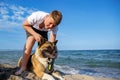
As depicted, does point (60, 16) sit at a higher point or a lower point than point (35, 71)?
higher

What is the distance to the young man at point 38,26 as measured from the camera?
3773mm

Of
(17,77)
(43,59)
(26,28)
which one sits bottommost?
(17,77)

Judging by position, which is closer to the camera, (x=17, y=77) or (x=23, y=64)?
→ (x=17, y=77)

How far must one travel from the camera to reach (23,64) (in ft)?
13.6

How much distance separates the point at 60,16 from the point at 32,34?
2.05 ft

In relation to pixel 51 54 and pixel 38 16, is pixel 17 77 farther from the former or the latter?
pixel 38 16

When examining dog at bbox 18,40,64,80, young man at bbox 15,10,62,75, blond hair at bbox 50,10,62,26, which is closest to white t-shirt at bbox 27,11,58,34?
young man at bbox 15,10,62,75

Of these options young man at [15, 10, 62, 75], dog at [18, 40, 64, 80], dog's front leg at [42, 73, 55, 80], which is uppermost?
young man at [15, 10, 62, 75]

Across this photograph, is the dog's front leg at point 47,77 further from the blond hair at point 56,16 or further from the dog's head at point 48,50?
the blond hair at point 56,16

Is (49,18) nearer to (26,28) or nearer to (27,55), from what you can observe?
(26,28)

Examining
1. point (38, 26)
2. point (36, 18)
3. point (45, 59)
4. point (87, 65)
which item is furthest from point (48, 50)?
point (87, 65)

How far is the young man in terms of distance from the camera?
3773 mm

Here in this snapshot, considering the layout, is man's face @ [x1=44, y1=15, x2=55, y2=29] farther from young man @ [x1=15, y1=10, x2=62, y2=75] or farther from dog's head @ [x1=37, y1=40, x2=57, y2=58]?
dog's head @ [x1=37, y1=40, x2=57, y2=58]

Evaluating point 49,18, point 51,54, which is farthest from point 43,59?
point 49,18
